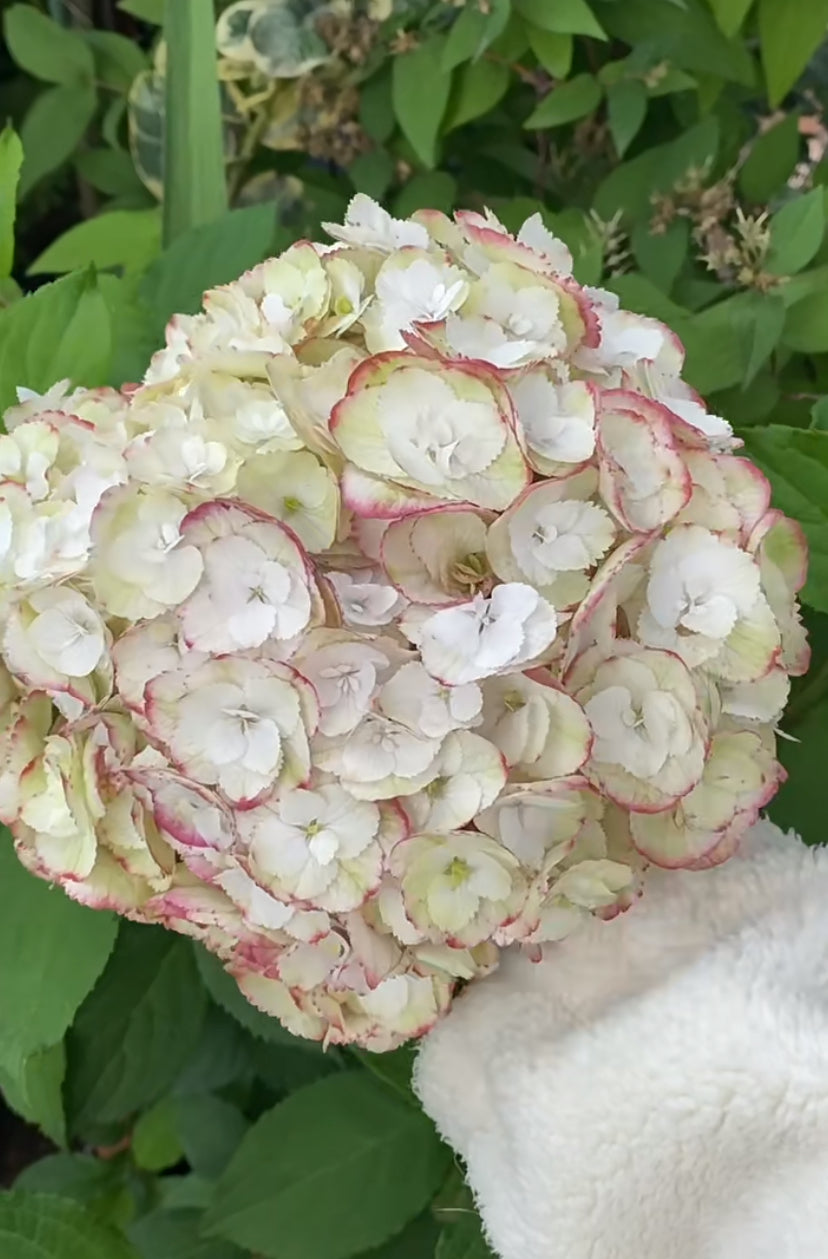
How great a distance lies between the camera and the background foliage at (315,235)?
45cm

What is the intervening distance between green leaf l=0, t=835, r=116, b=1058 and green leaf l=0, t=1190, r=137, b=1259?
0.40ft

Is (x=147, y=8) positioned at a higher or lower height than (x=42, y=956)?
higher

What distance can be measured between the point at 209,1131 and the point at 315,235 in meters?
0.58

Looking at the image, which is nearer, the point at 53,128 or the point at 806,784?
the point at 806,784

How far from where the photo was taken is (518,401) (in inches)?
12.7

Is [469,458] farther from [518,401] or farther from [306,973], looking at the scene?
[306,973]

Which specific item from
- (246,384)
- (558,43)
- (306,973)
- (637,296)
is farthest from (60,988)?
(558,43)

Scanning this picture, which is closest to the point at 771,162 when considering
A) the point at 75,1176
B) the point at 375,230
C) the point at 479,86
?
the point at 479,86

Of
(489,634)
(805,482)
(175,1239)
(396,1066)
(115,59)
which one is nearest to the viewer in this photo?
(489,634)

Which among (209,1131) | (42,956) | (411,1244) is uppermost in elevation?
(42,956)

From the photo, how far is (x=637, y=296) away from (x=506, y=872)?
0.33m

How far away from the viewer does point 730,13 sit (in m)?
0.61

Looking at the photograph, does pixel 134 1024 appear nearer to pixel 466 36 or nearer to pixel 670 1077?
pixel 670 1077

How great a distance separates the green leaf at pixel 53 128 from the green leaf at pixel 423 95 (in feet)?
0.87
